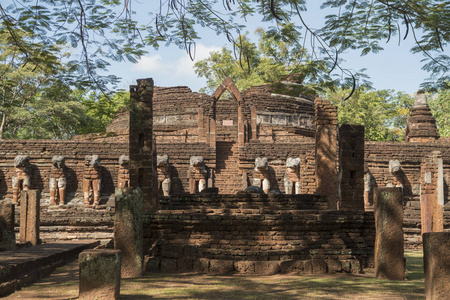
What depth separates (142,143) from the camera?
9.35 m

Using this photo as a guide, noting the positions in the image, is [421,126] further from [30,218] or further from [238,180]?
[30,218]

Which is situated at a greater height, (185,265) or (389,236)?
(389,236)

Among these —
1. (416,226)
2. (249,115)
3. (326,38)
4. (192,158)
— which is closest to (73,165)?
(192,158)

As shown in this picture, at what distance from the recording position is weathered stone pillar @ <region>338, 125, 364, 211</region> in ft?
33.1

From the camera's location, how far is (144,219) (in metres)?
8.72

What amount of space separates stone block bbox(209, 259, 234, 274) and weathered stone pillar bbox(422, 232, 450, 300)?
308 centimetres

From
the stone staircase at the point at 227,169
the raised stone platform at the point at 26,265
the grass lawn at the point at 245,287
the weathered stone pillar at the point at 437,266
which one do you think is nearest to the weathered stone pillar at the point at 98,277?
the grass lawn at the point at 245,287

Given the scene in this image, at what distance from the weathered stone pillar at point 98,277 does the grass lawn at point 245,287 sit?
0.31 meters

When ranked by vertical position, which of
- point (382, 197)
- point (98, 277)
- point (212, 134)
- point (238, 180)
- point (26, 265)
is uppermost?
point (212, 134)

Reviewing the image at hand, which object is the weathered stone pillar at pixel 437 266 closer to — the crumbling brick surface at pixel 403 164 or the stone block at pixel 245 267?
the stone block at pixel 245 267

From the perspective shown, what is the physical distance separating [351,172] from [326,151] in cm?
172

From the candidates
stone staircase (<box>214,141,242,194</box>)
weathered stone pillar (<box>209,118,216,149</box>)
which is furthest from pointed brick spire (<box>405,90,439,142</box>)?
weathered stone pillar (<box>209,118,216,149</box>)

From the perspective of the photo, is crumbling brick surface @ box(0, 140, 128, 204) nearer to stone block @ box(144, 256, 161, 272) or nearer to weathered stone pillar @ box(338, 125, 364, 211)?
weathered stone pillar @ box(338, 125, 364, 211)

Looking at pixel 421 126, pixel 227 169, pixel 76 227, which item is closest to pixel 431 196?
pixel 227 169
